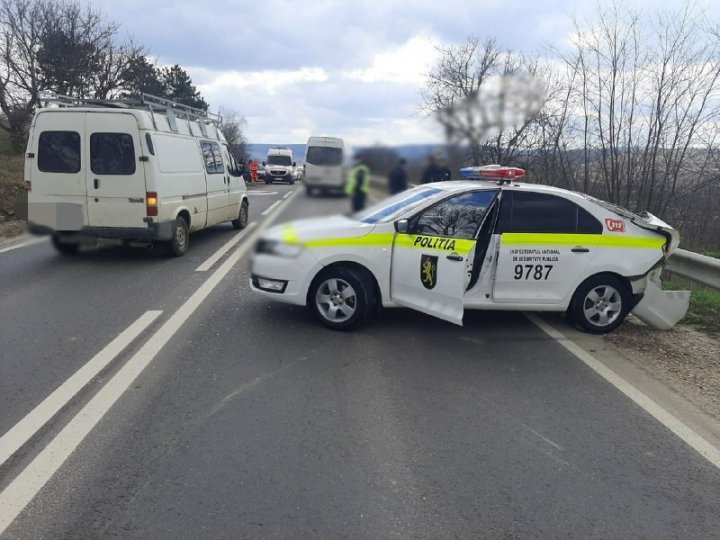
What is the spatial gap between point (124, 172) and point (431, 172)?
137 inches

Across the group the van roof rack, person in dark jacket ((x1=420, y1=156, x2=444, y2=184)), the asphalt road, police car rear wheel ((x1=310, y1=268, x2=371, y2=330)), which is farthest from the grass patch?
the van roof rack

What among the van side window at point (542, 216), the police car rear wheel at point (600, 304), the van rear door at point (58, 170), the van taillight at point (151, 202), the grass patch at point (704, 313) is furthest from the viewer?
the grass patch at point (704, 313)

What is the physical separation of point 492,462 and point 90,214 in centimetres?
307

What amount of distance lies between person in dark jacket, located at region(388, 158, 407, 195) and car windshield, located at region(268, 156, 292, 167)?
47 centimetres

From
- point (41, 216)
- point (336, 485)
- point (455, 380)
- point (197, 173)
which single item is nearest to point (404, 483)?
point (336, 485)

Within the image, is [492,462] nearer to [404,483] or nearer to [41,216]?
[404,483]

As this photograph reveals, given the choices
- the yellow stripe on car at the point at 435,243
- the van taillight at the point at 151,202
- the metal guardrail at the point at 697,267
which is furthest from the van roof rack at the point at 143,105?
the metal guardrail at the point at 697,267

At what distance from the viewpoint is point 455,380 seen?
462cm

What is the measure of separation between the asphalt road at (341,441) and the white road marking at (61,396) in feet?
0.24

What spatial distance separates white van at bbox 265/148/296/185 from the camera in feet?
8.64

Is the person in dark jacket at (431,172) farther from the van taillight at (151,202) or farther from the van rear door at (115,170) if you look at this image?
the van taillight at (151,202)

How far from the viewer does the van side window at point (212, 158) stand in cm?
669

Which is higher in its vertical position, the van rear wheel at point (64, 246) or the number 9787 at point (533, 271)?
the van rear wheel at point (64, 246)

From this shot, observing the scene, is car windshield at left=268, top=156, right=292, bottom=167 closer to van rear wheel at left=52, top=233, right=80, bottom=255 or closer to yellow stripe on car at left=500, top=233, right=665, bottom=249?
van rear wheel at left=52, top=233, right=80, bottom=255
